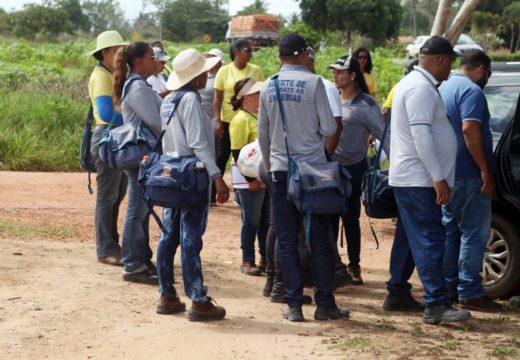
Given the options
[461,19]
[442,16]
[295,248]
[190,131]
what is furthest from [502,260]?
[461,19]

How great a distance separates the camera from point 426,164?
6.67 meters

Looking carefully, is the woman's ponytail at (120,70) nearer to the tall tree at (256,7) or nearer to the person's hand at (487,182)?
the person's hand at (487,182)

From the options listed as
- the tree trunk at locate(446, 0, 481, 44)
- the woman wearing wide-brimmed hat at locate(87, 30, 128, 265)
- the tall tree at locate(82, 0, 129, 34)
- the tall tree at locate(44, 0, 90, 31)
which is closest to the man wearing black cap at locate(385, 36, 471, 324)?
the woman wearing wide-brimmed hat at locate(87, 30, 128, 265)

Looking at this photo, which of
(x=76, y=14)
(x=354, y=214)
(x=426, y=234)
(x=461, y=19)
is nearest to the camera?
(x=426, y=234)

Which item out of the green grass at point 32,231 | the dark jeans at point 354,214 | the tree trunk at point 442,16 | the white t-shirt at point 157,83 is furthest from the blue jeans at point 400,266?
the tree trunk at point 442,16

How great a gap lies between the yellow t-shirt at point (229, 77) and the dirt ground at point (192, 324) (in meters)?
2.23

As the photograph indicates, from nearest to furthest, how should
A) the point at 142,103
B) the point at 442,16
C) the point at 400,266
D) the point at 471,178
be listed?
the point at 471,178, the point at 400,266, the point at 142,103, the point at 442,16

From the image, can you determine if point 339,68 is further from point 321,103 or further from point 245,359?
point 245,359

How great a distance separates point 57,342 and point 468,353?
8.22 feet

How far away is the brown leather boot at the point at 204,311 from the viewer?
6.98m

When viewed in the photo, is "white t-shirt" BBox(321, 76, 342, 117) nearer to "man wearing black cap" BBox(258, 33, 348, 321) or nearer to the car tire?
"man wearing black cap" BBox(258, 33, 348, 321)

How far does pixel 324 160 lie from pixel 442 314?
1287 millimetres

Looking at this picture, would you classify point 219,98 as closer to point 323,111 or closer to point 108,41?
point 108,41

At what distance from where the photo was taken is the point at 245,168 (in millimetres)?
7770
